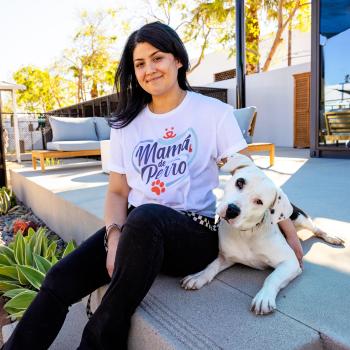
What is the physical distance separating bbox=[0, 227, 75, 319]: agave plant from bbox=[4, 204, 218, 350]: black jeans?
870 millimetres

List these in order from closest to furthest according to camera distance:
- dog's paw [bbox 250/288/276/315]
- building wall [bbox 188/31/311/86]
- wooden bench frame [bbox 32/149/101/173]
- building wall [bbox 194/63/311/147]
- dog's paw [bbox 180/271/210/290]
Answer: dog's paw [bbox 250/288/276/315], dog's paw [bbox 180/271/210/290], wooden bench frame [bbox 32/149/101/173], building wall [bbox 194/63/311/147], building wall [bbox 188/31/311/86]

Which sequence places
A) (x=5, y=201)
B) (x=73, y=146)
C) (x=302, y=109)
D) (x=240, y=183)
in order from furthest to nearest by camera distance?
(x=302, y=109) → (x=73, y=146) → (x=5, y=201) → (x=240, y=183)

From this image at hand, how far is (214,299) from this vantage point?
137 cm

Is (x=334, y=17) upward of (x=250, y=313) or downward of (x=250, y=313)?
upward

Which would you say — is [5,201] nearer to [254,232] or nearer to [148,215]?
[148,215]

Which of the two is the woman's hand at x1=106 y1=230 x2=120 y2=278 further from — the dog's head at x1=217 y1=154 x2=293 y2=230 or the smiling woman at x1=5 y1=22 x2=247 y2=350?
the dog's head at x1=217 y1=154 x2=293 y2=230

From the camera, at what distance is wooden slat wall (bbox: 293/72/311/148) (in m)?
9.72

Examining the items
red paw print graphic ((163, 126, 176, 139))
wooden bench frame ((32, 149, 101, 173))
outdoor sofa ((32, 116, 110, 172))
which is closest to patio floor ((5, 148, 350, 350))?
red paw print graphic ((163, 126, 176, 139))

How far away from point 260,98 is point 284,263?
1082 cm

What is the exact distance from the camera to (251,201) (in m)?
1.32

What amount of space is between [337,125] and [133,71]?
5413 mm

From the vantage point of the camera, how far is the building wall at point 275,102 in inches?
418

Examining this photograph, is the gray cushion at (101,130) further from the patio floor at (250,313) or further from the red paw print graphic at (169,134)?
the red paw print graphic at (169,134)

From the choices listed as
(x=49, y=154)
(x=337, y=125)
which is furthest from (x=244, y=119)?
(x=49, y=154)
